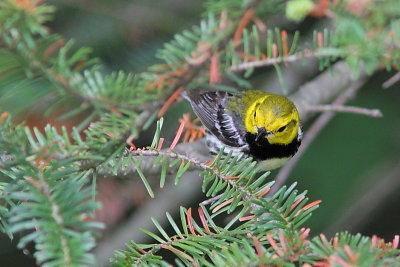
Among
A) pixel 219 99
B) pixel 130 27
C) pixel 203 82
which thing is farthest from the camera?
pixel 219 99

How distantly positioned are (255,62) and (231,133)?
1091 mm

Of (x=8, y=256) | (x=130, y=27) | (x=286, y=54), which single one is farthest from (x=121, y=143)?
(x=8, y=256)

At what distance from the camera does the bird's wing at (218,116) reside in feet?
6.23

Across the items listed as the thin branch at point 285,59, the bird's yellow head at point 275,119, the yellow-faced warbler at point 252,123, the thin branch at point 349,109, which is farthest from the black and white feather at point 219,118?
the thin branch at point 285,59

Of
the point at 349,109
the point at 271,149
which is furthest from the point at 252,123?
the point at 349,109

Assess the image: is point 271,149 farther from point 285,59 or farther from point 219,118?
point 285,59

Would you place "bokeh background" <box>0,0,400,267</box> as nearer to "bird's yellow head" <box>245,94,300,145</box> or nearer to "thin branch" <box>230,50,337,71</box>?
"bird's yellow head" <box>245,94,300,145</box>

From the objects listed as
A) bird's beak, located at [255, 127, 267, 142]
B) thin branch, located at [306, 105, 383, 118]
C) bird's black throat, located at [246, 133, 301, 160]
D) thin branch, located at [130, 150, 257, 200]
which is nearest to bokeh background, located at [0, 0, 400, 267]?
bird's black throat, located at [246, 133, 301, 160]

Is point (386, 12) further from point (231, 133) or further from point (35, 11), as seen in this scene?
point (231, 133)

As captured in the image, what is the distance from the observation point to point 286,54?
0.90 m

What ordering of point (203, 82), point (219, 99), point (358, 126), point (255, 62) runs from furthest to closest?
point (219, 99)
point (358, 126)
point (255, 62)
point (203, 82)

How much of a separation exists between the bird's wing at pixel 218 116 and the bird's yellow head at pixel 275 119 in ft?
0.36

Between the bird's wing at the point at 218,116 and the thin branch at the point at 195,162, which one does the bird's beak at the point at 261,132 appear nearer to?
the bird's wing at the point at 218,116

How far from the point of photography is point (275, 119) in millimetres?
1692
